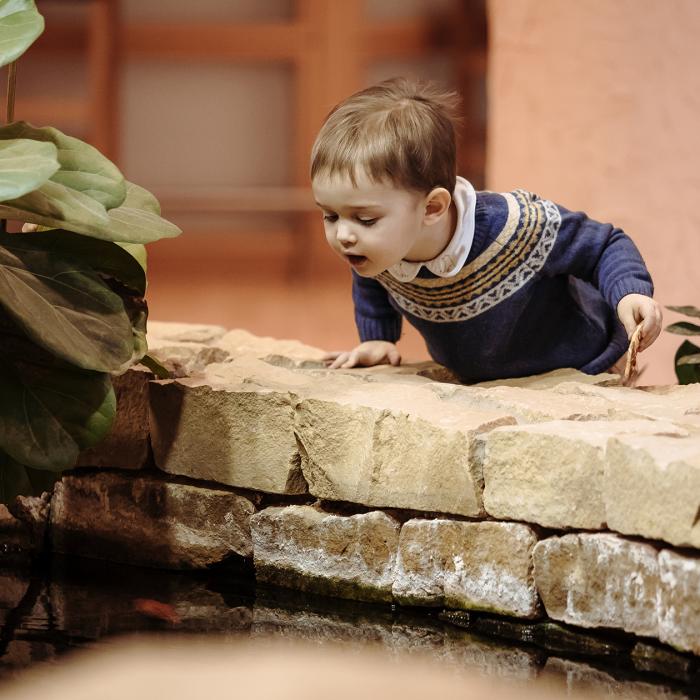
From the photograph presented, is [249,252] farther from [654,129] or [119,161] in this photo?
[654,129]

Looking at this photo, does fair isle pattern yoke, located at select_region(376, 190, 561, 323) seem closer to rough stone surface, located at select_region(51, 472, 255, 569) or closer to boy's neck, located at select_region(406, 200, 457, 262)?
boy's neck, located at select_region(406, 200, 457, 262)

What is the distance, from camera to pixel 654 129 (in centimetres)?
288

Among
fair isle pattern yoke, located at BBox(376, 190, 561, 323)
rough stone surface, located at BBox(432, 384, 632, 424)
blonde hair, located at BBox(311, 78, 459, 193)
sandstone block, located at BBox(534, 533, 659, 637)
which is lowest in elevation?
Result: sandstone block, located at BBox(534, 533, 659, 637)

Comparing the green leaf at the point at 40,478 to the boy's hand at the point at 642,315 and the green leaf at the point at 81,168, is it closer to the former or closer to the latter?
the green leaf at the point at 81,168

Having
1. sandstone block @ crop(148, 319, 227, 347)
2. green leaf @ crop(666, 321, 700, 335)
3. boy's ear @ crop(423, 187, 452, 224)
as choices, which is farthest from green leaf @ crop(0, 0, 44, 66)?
green leaf @ crop(666, 321, 700, 335)

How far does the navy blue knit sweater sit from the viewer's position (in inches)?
78.1

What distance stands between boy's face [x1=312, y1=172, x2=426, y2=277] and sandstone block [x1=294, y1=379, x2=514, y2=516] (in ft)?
0.81

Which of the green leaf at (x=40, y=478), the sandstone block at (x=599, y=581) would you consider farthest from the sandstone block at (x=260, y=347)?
the sandstone block at (x=599, y=581)

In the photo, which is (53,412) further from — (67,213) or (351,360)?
(351,360)

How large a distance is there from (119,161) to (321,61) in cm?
114

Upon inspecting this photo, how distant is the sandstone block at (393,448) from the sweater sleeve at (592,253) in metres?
0.44

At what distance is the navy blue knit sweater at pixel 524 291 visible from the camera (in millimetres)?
1984

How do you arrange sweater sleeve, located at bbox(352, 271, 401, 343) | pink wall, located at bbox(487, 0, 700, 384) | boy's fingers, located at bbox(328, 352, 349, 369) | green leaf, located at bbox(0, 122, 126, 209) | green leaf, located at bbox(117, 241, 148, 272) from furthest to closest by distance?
pink wall, located at bbox(487, 0, 700, 384)
sweater sleeve, located at bbox(352, 271, 401, 343)
boy's fingers, located at bbox(328, 352, 349, 369)
green leaf, located at bbox(117, 241, 148, 272)
green leaf, located at bbox(0, 122, 126, 209)

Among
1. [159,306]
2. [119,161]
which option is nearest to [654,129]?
[159,306]
